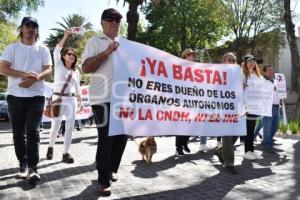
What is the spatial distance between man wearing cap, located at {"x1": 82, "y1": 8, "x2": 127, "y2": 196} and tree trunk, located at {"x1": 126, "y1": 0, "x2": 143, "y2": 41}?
379 inches

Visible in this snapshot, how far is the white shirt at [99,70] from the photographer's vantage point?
510 cm

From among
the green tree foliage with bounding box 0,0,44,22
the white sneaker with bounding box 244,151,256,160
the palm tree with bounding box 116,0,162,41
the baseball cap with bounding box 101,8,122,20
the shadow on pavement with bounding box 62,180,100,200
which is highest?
the green tree foliage with bounding box 0,0,44,22

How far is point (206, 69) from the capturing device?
6434mm

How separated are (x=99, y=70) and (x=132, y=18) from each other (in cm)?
1012

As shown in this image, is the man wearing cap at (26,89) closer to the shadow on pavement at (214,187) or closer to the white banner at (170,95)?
the white banner at (170,95)

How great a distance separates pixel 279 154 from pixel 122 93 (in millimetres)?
4768

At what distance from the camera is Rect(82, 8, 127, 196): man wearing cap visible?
197 inches

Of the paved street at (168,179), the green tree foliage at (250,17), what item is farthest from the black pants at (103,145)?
the green tree foliage at (250,17)

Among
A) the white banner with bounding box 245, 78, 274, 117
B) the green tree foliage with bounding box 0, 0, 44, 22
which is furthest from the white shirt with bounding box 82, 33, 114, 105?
the green tree foliage with bounding box 0, 0, 44, 22

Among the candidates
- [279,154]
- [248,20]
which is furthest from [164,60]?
[248,20]

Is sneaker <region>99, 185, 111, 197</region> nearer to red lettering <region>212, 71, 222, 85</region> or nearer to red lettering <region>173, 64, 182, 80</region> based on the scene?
red lettering <region>173, 64, 182, 80</region>

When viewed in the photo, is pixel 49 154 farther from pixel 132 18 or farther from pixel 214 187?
pixel 132 18

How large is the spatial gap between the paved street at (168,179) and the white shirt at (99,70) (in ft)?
3.73

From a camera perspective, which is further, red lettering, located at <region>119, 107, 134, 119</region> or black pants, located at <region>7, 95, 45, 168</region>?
black pants, located at <region>7, 95, 45, 168</region>
